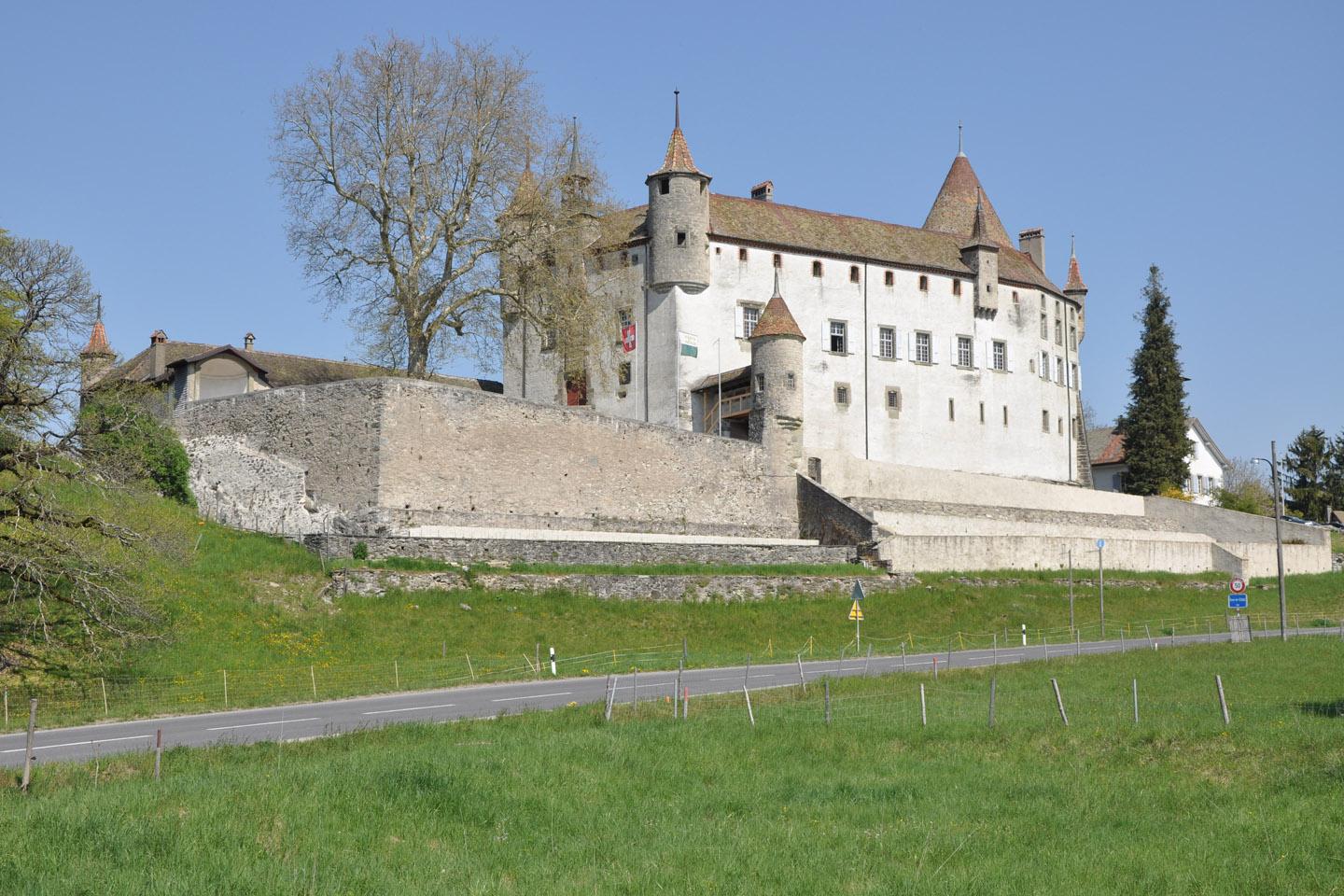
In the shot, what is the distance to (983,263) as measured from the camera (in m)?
67.7

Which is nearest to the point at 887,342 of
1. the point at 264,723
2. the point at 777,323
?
the point at 777,323

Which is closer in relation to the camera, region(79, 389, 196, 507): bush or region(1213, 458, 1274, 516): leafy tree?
region(79, 389, 196, 507): bush

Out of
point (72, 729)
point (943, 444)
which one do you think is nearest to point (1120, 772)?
point (72, 729)

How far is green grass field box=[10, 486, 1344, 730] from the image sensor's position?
29297mm

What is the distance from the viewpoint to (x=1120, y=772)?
19250 millimetres

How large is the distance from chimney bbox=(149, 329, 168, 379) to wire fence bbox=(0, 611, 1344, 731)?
27352mm

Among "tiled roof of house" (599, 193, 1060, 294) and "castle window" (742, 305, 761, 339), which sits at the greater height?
"tiled roof of house" (599, 193, 1060, 294)

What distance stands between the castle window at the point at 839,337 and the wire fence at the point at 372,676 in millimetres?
19181

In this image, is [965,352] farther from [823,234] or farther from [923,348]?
[823,234]

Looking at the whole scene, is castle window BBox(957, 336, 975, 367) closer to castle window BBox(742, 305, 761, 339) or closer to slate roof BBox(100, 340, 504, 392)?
castle window BBox(742, 305, 761, 339)

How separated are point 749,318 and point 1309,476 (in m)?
49.1

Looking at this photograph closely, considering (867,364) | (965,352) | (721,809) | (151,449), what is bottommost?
(721,809)

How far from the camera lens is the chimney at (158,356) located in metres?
56.0

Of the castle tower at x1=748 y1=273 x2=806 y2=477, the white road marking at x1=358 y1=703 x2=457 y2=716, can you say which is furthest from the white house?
the white road marking at x1=358 y1=703 x2=457 y2=716
